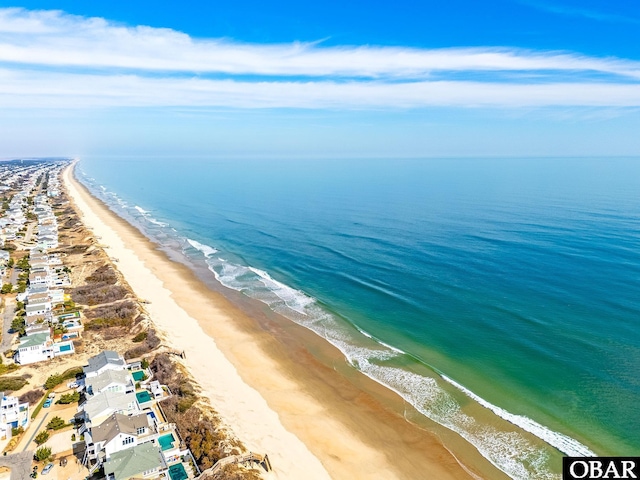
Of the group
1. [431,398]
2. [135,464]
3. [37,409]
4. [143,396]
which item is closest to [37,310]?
[37,409]

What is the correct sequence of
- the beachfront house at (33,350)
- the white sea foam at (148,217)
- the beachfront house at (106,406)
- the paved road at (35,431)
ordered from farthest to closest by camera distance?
the white sea foam at (148,217) < the beachfront house at (33,350) < the beachfront house at (106,406) < the paved road at (35,431)

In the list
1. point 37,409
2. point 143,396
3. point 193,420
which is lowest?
point 193,420

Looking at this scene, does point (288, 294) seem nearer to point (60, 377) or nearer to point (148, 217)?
point (60, 377)

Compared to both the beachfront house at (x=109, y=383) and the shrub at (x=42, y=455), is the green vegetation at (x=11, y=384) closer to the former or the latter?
the beachfront house at (x=109, y=383)

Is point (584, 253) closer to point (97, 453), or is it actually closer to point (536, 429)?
point (536, 429)

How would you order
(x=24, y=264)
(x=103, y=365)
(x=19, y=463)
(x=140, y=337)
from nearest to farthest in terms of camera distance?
(x=19, y=463)
(x=103, y=365)
(x=140, y=337)
(x=24, y=264)

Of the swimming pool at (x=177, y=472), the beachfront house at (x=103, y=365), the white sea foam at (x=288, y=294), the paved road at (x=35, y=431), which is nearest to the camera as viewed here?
the swimming pool at (x=177, y=472)

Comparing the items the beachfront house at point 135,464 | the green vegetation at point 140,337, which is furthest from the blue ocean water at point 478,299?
the beachfront house at point 135,464
